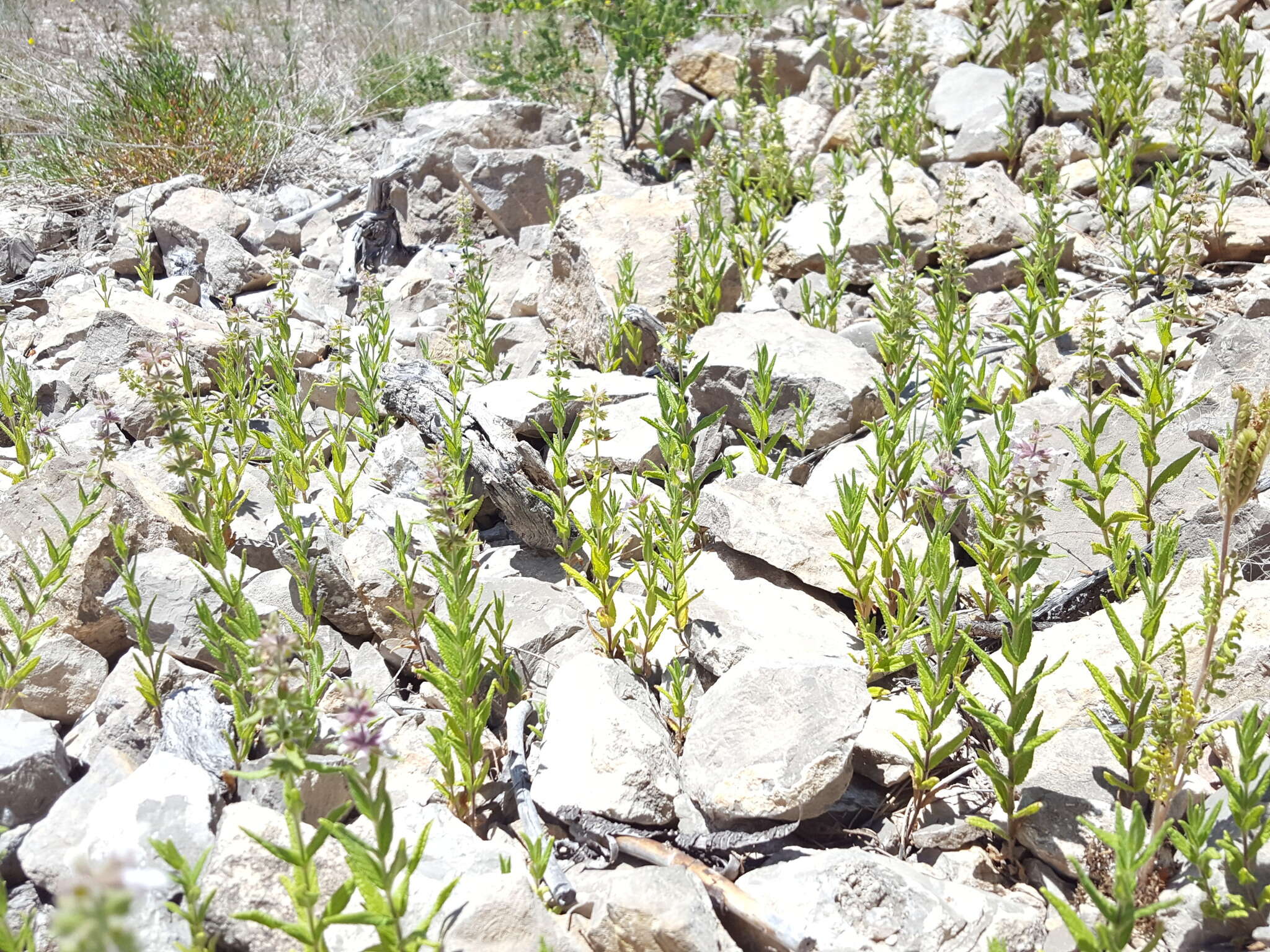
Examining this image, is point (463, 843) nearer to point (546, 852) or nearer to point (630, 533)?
point (546, 852)

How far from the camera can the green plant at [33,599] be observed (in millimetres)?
3652

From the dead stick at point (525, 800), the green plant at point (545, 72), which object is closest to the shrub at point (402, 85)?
the green plant at point (545, 72)

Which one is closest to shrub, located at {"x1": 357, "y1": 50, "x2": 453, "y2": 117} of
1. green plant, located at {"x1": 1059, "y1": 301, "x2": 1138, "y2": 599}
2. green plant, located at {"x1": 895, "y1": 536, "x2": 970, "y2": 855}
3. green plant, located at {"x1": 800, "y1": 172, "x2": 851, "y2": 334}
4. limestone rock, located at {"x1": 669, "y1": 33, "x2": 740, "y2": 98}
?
limestone rock, located at {"x1": 669, "y1": 33, "x2": 740, "y2": 98}

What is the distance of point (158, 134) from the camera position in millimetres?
9367

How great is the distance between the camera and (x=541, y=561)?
15.4ft

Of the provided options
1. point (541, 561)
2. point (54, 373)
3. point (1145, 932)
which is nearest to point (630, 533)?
point (541, 561)

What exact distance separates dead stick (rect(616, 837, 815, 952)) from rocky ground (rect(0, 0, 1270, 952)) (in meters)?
0.01

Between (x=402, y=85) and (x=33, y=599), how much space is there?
9.00 metres

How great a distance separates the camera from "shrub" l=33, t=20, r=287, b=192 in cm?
930

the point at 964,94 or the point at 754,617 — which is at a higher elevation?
the point at 964,94

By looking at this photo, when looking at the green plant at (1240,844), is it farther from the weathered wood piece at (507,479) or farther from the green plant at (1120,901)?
the weathered wood piece at (507,479)

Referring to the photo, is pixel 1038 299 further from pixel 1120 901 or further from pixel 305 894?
pixel 305 894

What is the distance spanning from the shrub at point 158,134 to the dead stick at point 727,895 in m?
8.58

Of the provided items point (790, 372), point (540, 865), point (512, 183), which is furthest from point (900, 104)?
point (540, 865)
